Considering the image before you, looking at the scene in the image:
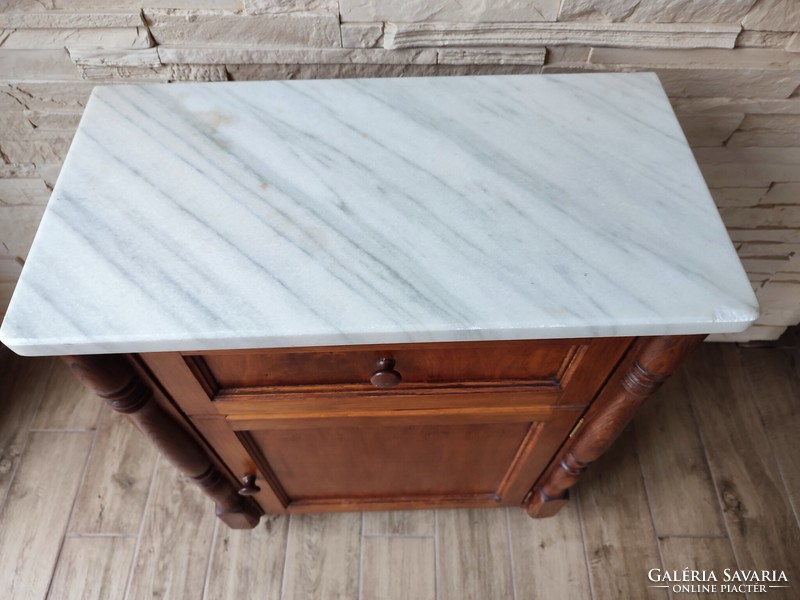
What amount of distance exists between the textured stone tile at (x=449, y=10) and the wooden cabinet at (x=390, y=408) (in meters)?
0.45

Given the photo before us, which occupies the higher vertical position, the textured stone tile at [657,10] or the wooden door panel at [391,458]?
the textured stone tile at [657,10]

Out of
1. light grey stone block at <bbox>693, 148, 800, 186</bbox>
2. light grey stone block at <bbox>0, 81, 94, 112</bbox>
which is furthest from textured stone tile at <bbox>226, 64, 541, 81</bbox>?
light grey stone block at <bbox>693, 148, 800, 186</bbox>

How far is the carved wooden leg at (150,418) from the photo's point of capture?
0.62 meters

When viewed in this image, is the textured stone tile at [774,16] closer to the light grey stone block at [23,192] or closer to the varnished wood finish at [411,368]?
the varnished wood finish at [411,368]

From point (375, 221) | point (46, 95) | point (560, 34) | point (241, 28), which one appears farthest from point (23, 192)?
→ point (560, 34)

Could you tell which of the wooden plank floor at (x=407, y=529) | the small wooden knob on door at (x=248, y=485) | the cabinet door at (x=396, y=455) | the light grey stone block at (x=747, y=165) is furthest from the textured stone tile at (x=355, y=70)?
the wooden plank floor at (x=407, y=529)

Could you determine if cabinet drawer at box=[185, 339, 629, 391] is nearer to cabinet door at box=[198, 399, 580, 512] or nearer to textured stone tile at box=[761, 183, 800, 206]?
cabinet door at box=[198, 399, 580, 512]

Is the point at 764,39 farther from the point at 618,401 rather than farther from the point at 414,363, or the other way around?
the point at 414,363

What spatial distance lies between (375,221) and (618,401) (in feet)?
1.26

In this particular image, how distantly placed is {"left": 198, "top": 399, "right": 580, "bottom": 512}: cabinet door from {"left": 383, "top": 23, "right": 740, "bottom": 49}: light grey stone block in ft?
1.63

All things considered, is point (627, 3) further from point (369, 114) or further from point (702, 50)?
point (369, 114)

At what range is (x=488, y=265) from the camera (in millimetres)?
605

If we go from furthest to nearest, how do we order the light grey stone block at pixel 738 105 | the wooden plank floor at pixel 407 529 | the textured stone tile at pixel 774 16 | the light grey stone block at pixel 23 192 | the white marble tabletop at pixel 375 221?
the wooden plank floor at pixel 407 529, the light grey stone block at pixel 23 192, the light grey stone block at pixel 738 105, the textured stone tile at pixel 774 16, the white marble tabletop at pixel 375 221

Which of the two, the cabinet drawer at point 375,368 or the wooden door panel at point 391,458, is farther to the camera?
the wooden door panel at point 391,458
